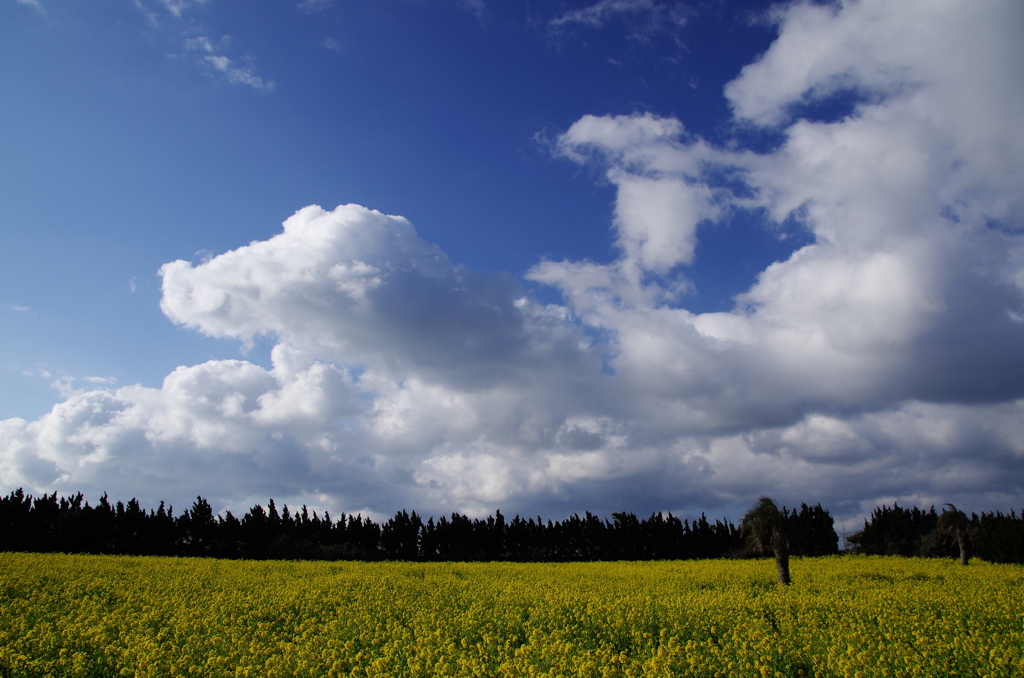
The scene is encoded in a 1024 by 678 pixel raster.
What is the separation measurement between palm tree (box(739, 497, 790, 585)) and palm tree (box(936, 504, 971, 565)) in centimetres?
1960

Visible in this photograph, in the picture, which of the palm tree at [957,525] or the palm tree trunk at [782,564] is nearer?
the palm tree trunk at [782,564]

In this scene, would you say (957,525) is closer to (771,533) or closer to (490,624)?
(771,533)

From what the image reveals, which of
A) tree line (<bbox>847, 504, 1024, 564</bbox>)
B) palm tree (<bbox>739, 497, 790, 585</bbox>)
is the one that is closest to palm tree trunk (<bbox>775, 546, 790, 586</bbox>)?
palm tree (<bbox>739, 497, 790, 585</bbox>)

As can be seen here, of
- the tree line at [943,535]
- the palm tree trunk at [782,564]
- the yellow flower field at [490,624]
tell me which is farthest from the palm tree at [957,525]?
the palm tree trunk at [782,564]

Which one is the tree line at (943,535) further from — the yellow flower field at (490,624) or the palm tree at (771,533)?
the palm tree at (771,533)

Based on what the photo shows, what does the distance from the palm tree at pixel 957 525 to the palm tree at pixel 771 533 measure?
19.6 metres

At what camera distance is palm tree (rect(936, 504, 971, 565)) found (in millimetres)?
39531

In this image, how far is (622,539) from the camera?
7112 centimetres

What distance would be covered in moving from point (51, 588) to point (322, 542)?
4809cm

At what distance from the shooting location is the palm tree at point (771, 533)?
95.4 feet

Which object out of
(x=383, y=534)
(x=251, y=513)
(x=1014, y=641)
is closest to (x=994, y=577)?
(x=1014, y=641)

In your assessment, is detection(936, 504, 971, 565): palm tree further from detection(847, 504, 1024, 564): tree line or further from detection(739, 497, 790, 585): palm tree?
detection(739, 497, 790, 585): palm tree

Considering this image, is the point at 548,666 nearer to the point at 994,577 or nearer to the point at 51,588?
the point at 51,588

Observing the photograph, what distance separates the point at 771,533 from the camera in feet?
96.3
